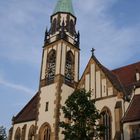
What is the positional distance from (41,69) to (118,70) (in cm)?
1069

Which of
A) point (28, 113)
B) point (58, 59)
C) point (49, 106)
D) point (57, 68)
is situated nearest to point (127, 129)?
point (49, 106)

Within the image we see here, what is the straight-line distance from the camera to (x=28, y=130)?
41.0 meters

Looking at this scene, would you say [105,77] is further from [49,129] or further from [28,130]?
[28,130]

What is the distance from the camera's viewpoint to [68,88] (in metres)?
38.9

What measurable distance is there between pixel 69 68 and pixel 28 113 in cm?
959

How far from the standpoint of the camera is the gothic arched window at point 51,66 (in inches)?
1562

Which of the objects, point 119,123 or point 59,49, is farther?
point 59,49

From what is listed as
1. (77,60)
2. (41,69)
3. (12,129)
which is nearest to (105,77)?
(77,60)

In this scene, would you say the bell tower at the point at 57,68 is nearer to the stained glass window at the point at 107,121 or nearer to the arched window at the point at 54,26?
the arched window at the point at 54,26

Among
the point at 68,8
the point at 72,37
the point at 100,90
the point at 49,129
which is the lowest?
the point at 49,129

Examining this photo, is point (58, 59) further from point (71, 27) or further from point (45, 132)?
point (45, 132)

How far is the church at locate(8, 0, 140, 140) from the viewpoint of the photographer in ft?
105

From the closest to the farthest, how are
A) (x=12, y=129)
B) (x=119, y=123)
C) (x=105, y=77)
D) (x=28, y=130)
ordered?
(x=119, y=123) < (x=105, y=77) < (x=28, y=130) < (x=12, y=129)

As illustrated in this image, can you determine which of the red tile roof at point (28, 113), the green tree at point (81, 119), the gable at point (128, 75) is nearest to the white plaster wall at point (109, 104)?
the gable at point (128, 75)
